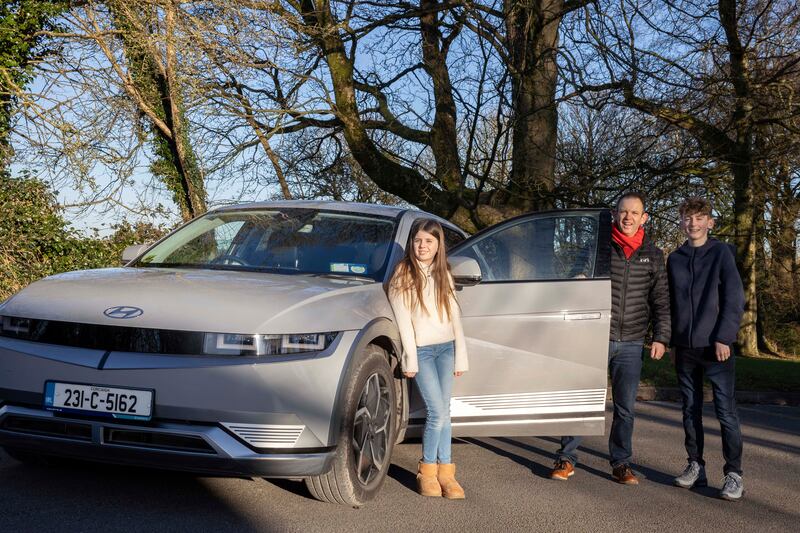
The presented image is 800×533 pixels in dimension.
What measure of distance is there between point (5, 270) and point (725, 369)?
34.9 feet

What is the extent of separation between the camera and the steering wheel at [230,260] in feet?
18.1

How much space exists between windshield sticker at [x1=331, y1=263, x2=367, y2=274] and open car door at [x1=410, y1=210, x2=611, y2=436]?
656mm

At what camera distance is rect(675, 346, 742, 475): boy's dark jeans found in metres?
5.58

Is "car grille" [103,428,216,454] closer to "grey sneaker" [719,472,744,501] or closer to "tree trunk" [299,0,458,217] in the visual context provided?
"grey sneaker" [719,472,744,501]

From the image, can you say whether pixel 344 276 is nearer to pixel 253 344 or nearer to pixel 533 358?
pixel 253 344

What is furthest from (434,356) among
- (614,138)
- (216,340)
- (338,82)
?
(338,82)

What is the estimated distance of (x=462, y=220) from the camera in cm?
1412

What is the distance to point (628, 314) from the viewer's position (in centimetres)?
567

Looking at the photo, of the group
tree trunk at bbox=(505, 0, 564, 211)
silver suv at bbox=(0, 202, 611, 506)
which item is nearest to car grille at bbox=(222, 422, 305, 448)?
silver suv at bbox=(0, 202, 611, 506)

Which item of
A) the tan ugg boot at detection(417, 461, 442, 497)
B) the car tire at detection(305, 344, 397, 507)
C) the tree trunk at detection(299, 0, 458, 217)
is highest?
the tree trunk at detection(299, 0, 458, 217)

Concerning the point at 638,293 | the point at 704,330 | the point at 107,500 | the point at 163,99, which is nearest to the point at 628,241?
the point at 638,293

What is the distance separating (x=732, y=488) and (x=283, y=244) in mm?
3287

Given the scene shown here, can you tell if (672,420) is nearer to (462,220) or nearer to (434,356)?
(434,356)

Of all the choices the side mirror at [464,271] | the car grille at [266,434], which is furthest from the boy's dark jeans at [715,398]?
the car grille at [266,434]
